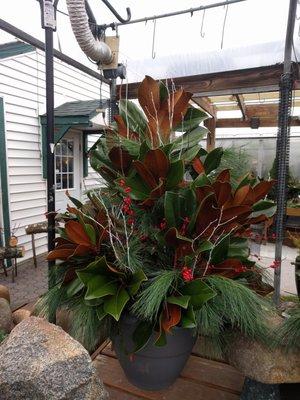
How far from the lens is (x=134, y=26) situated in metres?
2.81

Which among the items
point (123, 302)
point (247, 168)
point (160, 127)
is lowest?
point (123, 302)

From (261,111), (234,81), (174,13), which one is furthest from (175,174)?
(261,111)

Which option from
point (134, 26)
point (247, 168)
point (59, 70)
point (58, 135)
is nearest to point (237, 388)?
point (247, 168)

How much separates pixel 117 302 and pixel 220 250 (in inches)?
16.4

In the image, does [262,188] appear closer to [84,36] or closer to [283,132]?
[283,132]

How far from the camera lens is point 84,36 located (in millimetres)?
1981

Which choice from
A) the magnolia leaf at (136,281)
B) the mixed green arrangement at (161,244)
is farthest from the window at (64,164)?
the magnolia leaf at (136,281)

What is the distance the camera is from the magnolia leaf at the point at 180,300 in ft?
3.12

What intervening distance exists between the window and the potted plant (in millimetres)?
3747

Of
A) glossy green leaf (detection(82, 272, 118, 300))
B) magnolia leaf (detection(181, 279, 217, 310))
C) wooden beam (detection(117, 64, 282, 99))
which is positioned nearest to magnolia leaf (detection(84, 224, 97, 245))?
glossy green leaf (detection(82, 272, 118, 300))

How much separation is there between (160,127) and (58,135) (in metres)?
3.44

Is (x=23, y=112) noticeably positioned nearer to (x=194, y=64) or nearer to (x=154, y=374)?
(x=194, y=64)

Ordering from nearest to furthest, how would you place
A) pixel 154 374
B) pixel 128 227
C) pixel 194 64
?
1. pixel 154 374
2. pixel 128 227
3. pixel 194 64

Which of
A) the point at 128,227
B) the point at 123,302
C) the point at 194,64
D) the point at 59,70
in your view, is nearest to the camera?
the point at 123,302
